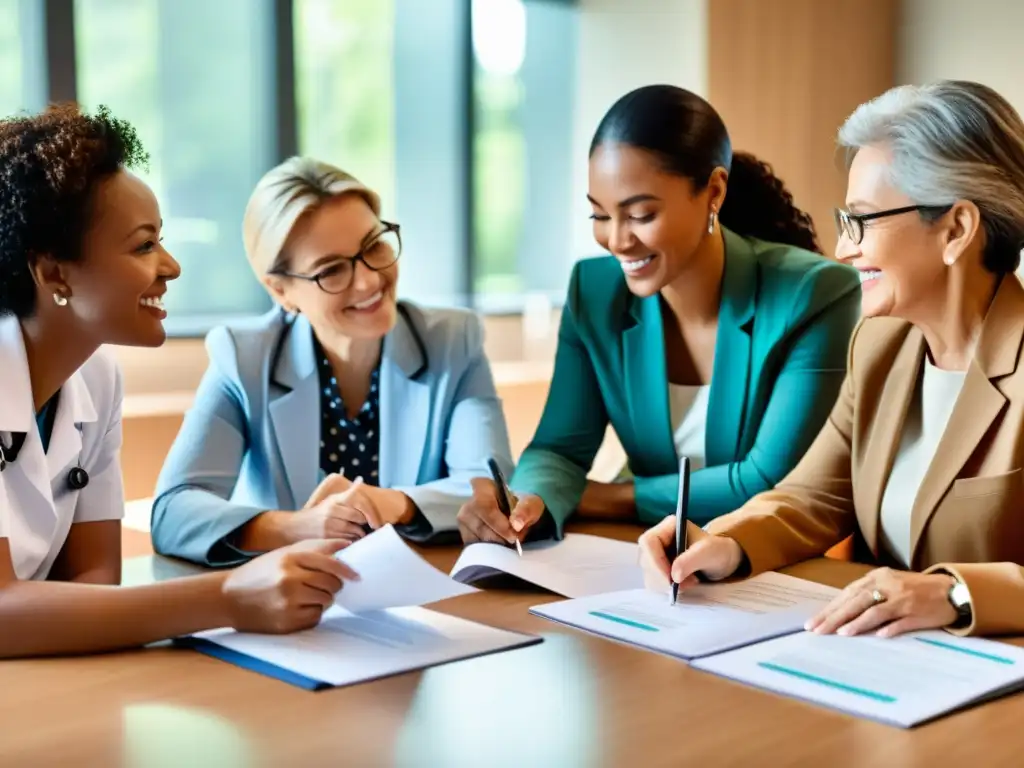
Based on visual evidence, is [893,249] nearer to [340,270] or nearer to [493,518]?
[493,518]

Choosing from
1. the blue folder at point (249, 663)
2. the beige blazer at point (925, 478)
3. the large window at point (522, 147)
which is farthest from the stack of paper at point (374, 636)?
the large window at point (522, 147)

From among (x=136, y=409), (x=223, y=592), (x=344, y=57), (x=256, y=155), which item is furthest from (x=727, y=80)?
(x=223, y=592)

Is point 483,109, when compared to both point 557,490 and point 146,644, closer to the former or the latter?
point 557,490

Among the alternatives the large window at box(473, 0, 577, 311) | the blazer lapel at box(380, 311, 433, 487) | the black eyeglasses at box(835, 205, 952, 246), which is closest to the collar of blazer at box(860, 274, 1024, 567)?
the black eyeglasses at box(835, 205, 952, 246)

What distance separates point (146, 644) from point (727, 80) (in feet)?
15.8

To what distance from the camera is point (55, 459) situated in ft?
5.69

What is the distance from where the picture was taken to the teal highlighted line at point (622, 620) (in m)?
1.45

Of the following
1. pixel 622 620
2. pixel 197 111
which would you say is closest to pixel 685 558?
pixel 622 620

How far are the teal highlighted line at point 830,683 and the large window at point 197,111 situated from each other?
144 inches

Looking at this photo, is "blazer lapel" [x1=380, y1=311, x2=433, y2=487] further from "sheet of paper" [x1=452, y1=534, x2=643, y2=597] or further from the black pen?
the black pen

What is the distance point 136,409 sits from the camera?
3930 mm

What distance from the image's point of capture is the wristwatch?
1.43 meters

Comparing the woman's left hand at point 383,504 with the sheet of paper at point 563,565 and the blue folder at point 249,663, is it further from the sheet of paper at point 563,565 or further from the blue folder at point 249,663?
the blue folder at point 249,663

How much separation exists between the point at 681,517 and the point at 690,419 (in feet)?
2.53
